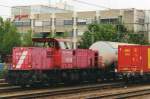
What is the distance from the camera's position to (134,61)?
1230 inches

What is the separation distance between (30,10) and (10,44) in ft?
91.8

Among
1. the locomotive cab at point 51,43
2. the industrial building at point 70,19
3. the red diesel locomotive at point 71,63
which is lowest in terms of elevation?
the red diesel locomotive at point 71,63

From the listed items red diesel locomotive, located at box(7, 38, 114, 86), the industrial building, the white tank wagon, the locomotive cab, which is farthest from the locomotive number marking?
the industrial building

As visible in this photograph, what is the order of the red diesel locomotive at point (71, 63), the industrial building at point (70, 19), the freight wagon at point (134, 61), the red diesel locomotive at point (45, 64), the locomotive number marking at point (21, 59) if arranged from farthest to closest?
the industrial building at point (70, 19), the freight wagon at point (134, 61), the locomotive number marking at point (21, 59), the red diesel locomotive at point (71, 63), the red diesel locomotive at point (45, 64)

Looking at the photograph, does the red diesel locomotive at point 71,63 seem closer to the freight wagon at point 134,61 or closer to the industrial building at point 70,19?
the freight wagon at point 134,61

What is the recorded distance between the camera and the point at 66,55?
1120 inches

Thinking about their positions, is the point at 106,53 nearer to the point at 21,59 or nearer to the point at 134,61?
the point at 134,61

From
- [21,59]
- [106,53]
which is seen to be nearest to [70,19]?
[106,53]

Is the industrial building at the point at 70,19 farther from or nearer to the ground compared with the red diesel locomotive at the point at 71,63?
farther from the ground

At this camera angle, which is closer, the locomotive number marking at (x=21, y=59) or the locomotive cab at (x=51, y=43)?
the locomotive number marking at (x=21, y=59)

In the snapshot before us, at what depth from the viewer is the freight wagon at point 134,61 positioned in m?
31.0

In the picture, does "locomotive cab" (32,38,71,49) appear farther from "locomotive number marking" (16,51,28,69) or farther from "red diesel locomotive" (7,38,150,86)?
"locomotive number marking" (16,51,28,69)

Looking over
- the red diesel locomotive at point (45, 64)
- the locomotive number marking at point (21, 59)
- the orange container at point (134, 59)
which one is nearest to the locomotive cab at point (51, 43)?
the red diesel locomotive at point (45, 64)

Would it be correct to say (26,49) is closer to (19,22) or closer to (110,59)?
(110,59)
